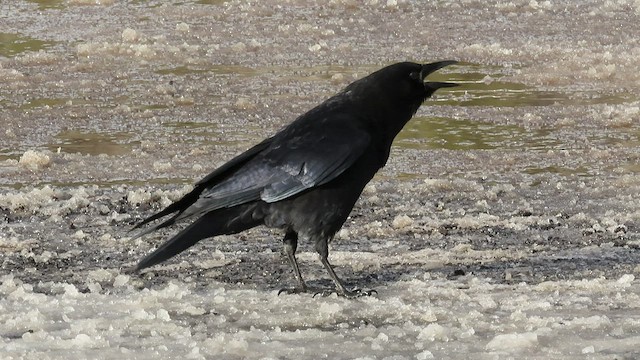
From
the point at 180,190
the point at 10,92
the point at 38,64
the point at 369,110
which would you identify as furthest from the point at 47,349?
the point at 38,64

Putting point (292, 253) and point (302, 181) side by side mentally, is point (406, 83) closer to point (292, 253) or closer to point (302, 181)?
point (302, 181)

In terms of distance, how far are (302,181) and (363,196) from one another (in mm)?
2597

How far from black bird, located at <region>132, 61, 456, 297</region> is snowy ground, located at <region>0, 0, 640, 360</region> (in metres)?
0.33

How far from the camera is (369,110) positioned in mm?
6609

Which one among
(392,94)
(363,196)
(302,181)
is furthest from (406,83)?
(363,196)

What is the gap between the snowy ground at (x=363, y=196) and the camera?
582 cm

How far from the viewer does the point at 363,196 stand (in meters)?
8.96

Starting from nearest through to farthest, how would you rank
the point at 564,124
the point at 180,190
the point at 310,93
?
the point at 180,190, the point at 564,124, the point at 310,93

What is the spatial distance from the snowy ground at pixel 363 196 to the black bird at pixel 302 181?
328 millimetres

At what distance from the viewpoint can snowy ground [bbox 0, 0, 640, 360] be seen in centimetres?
582

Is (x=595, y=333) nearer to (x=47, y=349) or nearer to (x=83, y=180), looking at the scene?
(x=47, y=349)

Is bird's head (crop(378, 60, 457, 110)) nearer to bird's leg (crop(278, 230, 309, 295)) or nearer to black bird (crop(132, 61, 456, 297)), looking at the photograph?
black bird (crop(132, 61, 456, 297))

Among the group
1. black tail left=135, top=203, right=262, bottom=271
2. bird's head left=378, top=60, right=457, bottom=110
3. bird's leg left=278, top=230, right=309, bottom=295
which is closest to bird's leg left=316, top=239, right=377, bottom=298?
bird's leg left=278, top=230, right=309, bottom=295

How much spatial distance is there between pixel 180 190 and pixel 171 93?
3734mm
